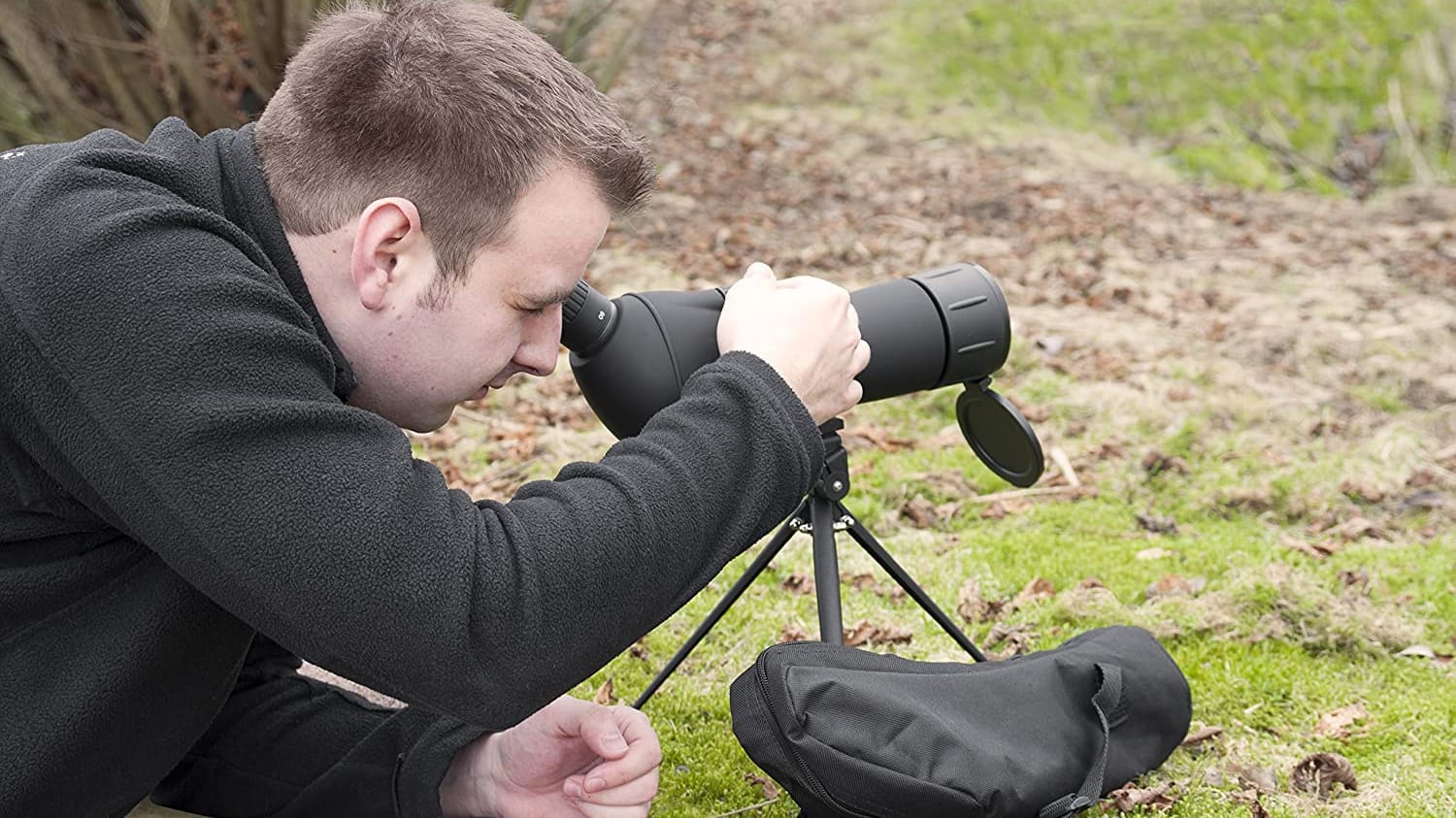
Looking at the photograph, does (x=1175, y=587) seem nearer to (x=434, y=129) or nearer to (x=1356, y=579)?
(x=1356, y=579)

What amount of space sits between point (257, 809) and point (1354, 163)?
800 centimetres

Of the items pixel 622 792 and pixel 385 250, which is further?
pixel 622 792

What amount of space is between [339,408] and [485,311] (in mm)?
240

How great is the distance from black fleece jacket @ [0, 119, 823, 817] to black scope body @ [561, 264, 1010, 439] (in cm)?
34

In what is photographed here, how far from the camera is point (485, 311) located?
1661 mm

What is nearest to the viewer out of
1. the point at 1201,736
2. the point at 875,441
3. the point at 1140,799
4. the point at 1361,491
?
the point at 1140,799

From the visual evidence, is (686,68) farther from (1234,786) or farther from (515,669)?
(515,669)

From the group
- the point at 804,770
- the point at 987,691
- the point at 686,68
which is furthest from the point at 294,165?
the point at 686,68

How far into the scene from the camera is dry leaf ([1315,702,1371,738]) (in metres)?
2.57

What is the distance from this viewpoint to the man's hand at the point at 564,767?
6.44ft

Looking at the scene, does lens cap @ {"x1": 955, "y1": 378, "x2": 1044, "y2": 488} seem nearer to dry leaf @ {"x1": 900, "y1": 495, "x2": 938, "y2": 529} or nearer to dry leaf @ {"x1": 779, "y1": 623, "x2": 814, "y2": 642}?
dry leaf @ {"x1": 779, "y1": 623, "x2": 814, "y2": 642}

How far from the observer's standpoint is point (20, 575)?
1.62m

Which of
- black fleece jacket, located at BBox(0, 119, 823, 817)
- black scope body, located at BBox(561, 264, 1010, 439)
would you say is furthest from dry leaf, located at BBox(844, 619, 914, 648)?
black fleece jacket, located at BBox(0, 119, 823, 817)

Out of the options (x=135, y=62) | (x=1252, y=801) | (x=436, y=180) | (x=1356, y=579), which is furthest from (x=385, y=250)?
(x=135, y=62)
